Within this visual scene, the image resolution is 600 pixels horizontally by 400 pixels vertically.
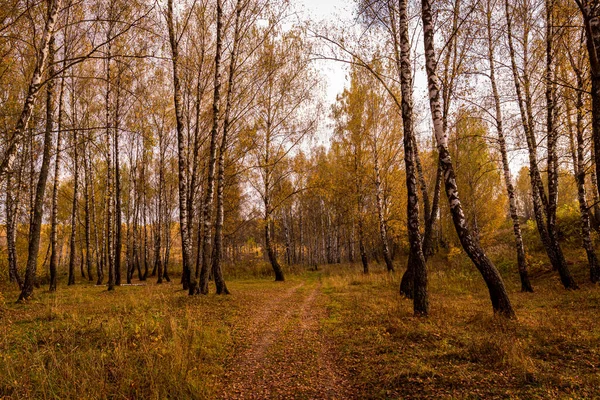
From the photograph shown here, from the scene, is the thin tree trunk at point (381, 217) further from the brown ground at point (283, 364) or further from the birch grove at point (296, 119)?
the brown ground at point (283, 364)

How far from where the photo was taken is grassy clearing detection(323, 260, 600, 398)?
3643 millimetres

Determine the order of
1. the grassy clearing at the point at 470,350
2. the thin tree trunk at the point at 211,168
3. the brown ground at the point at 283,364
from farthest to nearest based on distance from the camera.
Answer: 1. the thin tree trunk at the point at 211,168
2. the brown ground at the point at 283,364
3. the grassy clearing at the point at 470,350

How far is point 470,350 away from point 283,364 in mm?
2970

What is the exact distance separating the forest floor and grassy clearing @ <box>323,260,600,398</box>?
0.02m

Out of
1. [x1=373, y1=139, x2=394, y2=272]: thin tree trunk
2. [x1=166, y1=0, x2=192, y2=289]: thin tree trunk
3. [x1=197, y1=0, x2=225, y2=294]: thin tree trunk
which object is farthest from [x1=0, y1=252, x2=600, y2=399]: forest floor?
[x1=373, y1=139, x2=394, y2=272]: thin tree trunk

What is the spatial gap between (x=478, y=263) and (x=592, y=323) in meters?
2.26

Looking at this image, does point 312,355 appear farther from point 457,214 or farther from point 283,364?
point 457,214

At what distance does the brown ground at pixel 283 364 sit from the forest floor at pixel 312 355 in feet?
0.07

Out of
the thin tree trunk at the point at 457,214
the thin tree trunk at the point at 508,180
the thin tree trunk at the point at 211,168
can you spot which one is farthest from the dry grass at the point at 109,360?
the thin tree trunk at the point at 508,180

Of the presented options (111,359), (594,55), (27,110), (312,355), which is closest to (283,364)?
(312,355)

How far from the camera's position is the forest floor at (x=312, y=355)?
3697 millimetres

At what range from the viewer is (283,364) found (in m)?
5.02

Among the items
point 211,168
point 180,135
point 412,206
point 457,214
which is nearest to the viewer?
point 457,214

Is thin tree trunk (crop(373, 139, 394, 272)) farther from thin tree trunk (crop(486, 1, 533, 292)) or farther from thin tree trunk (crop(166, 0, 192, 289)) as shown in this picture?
thin tree trunk (crop(166, 0, 192, 289))
